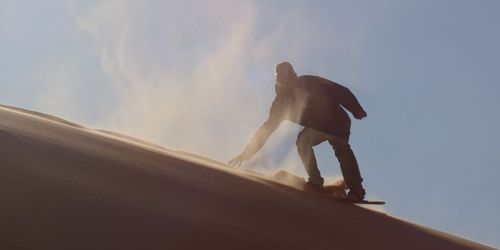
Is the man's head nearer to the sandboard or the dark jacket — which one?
the dark jacket

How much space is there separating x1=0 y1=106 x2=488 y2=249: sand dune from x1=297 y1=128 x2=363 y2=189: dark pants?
3.36 ft

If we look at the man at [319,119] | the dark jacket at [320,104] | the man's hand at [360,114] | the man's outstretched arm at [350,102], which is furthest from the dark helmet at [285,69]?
the man's hand at [360,114]

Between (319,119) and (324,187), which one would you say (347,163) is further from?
(319,119)

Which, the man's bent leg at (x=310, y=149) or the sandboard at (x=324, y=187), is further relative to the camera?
the man's bent leg at (x=310, y=149)

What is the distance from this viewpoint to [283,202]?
4887 mm

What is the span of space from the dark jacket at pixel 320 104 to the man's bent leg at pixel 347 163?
9 cm

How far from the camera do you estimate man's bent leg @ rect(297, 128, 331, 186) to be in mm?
6832

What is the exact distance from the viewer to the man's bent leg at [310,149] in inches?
269

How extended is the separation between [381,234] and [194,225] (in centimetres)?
202

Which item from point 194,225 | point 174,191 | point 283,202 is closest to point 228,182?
point 283,202

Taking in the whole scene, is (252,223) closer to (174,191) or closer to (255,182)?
(174,191)

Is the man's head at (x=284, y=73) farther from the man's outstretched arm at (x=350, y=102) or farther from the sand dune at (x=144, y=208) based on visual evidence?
the sand dune at (x=144, y=208)

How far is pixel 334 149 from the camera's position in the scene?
698 centimetres

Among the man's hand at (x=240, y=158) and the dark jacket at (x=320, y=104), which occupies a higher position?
the dark jacket at (x=320, y=104)
